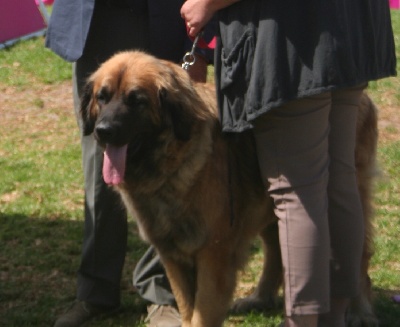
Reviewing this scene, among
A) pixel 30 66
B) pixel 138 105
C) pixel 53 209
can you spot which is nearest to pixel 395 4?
pixel 30 66

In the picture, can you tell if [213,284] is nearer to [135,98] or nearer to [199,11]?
[135,98]

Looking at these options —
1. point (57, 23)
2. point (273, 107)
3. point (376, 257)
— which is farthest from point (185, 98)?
point (376, 257)

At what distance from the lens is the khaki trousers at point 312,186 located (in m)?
2.93

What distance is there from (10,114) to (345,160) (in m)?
5.27

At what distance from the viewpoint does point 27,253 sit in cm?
484

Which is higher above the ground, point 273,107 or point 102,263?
point 273,107

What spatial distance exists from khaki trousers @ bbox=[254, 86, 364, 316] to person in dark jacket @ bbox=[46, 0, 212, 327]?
77 centimetres

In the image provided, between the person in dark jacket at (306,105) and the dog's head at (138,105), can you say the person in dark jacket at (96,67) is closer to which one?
the dog's head at (138,105)

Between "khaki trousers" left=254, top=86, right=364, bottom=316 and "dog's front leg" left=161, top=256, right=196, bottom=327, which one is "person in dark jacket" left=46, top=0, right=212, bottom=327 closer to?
"dog's front leg" left=161, top=256, right=196, bottom=327

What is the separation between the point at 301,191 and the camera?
2969 mm

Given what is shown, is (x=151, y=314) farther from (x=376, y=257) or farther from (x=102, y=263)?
(x=376, y=257)

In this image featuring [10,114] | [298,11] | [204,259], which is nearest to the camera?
[298,11]

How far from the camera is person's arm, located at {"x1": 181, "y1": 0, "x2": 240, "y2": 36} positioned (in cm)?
291

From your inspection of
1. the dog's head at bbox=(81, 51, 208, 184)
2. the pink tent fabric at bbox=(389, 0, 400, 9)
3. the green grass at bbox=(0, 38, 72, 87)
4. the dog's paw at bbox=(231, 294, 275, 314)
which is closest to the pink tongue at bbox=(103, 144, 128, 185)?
the dog's head at bbox=(81, 51, 208, 184)
